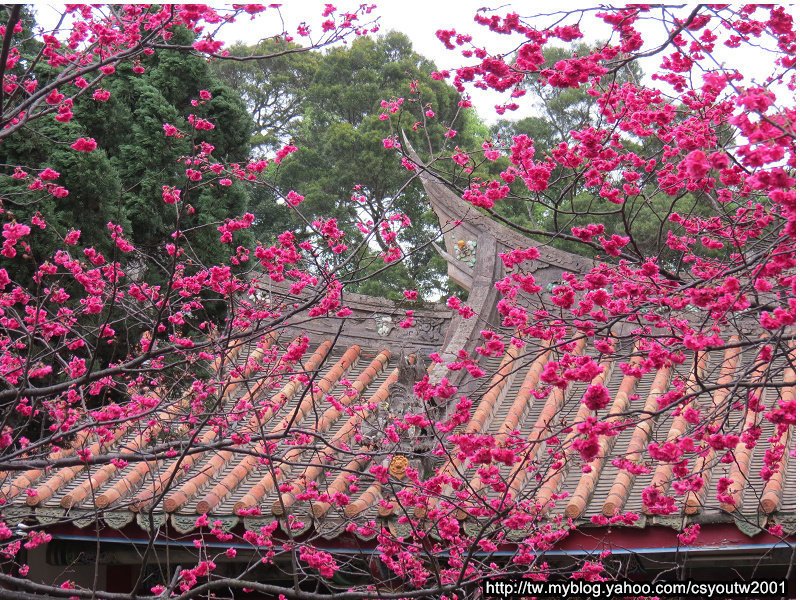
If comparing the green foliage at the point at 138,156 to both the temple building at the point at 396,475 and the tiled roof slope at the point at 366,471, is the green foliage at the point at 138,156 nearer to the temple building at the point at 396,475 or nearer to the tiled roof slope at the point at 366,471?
the temple building at the point at 396,475

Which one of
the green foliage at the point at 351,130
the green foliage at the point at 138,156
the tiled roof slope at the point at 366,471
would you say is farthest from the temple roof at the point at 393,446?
the green foliage at the point at 351,130

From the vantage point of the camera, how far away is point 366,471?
685 centimetres

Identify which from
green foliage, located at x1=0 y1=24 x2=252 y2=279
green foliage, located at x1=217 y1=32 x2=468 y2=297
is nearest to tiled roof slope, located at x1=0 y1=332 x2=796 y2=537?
green foliage, located at x1=0 y1=24 x2=252 y2=279

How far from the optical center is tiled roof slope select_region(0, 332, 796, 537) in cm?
577

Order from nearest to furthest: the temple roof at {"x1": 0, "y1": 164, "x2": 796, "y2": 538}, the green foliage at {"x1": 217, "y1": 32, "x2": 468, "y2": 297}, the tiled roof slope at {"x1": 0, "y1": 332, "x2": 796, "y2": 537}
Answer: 1. the temple roof at {"x1": 0, "y1": 164, "x2": 796, "y2": 538}
2. the tiled roof slope at {"x1": 0, "y1": 332, "x2": 796, "y2": 537}
3. the green foliage at {"x1": 217, "y1": 32, "x2": 468, "y2": 297}

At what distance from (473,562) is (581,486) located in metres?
1.00

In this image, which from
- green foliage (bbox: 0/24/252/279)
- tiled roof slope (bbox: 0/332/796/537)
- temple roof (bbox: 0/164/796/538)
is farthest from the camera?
green foliage (bbox: 0/24/252/279)

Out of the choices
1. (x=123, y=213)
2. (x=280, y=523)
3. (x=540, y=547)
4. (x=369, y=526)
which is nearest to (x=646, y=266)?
(x=540, y=547)

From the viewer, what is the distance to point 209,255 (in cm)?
825

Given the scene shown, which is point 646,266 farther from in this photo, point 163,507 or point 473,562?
point 163,507

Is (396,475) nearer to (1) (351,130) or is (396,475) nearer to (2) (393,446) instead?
(2) (393,446)

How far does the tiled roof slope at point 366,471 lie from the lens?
577 cm

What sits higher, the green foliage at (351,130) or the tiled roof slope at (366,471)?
the green foliage at (351,130)

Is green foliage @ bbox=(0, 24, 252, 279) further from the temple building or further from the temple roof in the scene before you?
the temple roof
